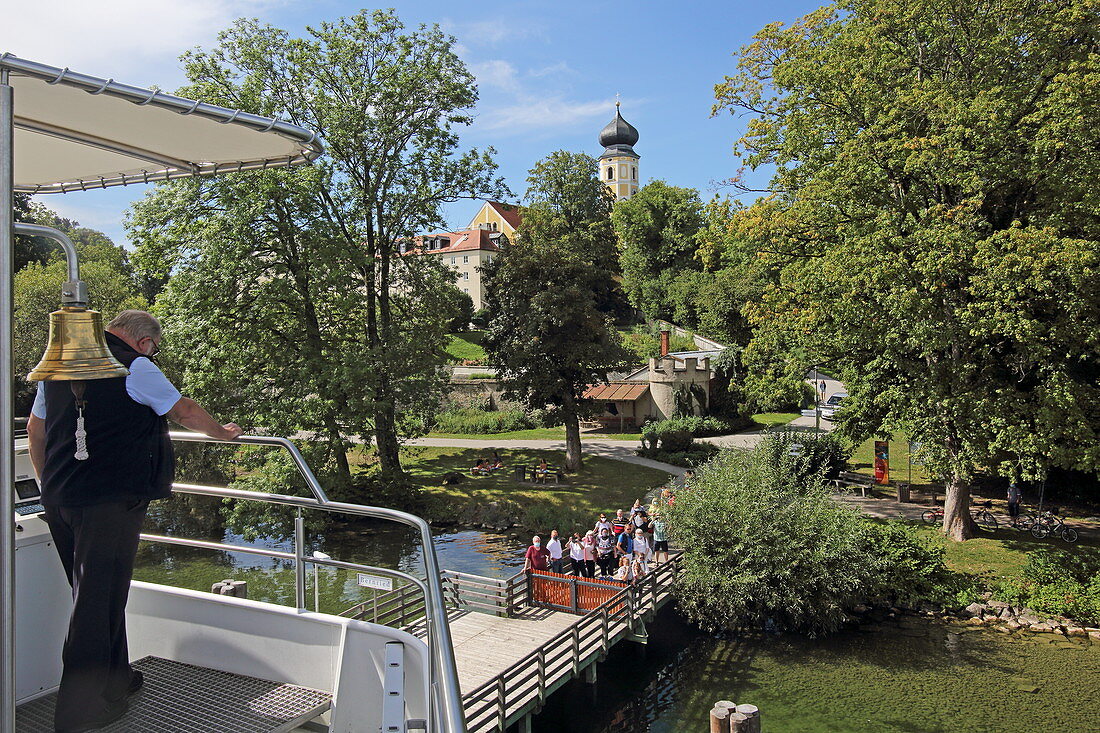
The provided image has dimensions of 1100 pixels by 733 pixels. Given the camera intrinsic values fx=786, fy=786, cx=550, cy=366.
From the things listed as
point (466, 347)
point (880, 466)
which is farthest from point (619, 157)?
point (880, 466)

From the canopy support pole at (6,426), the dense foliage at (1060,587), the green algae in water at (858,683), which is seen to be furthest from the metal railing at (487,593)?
the canopy support pole at (6,426)

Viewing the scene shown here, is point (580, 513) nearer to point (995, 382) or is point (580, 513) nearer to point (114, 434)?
point (995, 382)

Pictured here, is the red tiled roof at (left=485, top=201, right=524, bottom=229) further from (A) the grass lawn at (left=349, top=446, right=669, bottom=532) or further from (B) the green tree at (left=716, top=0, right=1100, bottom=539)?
(B) the green tree at (left=716, top=0, right=1100, bottom=539)

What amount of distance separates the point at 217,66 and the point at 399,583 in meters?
17.8

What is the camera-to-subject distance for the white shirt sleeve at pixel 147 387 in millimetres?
3920

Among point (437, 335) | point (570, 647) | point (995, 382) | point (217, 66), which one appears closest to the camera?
point (570, 647)

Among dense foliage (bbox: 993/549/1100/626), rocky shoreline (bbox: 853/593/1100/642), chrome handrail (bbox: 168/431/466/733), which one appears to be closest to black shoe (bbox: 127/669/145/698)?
chrome handrail (bbox: 168/431/466/733)

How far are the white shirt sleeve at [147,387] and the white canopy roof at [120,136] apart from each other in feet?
3.89

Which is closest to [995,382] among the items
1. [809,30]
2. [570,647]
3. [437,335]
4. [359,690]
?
[809,30]

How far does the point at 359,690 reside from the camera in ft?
14.7

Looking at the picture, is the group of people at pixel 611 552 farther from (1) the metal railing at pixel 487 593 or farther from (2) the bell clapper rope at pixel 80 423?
(2) the bell clapper rope at pixel 80 423

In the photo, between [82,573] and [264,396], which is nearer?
[82,573]

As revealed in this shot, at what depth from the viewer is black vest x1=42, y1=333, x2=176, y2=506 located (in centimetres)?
388

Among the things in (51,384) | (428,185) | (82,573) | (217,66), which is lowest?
(82,573)
